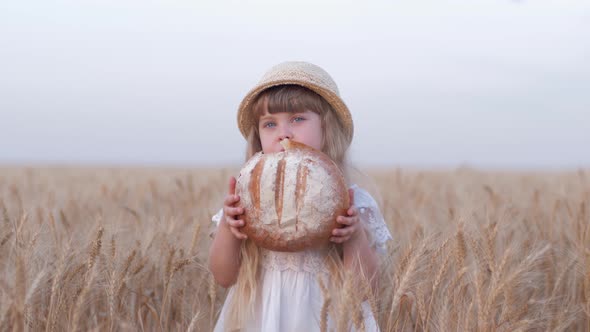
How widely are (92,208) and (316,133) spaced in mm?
2238

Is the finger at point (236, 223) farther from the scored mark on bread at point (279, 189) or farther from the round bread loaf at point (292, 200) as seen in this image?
the scored mark on bread at point (279, 189)

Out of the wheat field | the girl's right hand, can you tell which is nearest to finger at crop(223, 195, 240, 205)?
the girl's right hand

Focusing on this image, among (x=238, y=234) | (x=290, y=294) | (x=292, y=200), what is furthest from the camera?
(x=290, y=294)

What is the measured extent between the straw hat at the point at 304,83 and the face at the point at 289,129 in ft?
0.30

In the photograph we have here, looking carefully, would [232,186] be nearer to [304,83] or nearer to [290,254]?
[290,254]

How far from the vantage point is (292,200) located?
1528 mm

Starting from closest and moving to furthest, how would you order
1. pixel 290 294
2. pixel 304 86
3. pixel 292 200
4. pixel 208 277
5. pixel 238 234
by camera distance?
pixel 292 200 → pixel 238 234 → pixel 290 294 → pixel 304 86 → pixel 208 277

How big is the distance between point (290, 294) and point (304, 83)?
70 cm

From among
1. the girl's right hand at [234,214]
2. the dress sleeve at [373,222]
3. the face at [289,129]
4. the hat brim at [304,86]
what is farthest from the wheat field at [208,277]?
the face at [289,129]

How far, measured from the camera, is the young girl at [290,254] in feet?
5.69

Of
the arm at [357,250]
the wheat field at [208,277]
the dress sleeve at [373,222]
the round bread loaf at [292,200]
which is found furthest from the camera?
the dress sleeve at [373,222]

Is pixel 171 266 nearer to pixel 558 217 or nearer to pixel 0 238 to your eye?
pixel 0 238

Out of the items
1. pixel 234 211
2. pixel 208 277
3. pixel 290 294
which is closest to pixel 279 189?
pixel 234 211

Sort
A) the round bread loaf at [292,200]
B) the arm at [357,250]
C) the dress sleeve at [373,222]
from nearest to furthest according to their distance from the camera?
the round bread loaf at [292,200]
the arm at [357,250]
the dress sleeve at [373,222]
